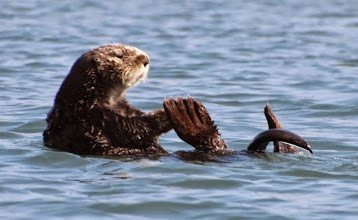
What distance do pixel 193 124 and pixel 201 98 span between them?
3.81 meters

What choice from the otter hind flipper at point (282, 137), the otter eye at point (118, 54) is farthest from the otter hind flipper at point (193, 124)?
the otter eye at point (118, 54)

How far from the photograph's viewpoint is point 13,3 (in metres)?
19.5

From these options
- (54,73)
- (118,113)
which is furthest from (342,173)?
(54,73)

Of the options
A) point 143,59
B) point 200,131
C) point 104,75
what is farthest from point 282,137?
point 104,75

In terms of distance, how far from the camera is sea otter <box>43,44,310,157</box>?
23.3 ft

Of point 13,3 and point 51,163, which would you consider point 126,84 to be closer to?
point 51,163

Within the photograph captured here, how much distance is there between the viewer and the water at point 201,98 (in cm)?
618

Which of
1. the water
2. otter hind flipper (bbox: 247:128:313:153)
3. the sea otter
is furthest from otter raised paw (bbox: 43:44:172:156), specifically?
otter hind flipper (bbox: 247:128:313:153)

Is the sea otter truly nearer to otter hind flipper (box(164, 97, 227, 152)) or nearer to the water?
otter hind flipper (box(164, 97, 227, 152))

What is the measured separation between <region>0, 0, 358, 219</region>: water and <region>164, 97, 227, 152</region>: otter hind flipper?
0.18m

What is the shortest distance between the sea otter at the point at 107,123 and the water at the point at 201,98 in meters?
0.14

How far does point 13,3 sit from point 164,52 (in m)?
6.15

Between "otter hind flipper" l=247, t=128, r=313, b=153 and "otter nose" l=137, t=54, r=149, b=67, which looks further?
"otter nose" l=137, t=54, r=149, b=67

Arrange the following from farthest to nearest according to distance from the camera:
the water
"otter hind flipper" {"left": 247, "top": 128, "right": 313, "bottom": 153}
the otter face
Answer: the otter face
"otter hind flipper" {"left": 247, "top": 128, "right": 313, "bottom": 153}
the water
